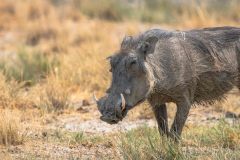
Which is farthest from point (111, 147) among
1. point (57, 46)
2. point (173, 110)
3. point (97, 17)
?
point (97, 17)

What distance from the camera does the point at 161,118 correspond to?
737 cm

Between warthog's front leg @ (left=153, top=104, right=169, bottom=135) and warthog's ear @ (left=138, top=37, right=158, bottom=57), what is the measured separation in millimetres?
815

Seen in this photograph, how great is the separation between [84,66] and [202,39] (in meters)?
3.87

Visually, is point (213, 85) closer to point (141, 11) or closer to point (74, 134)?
point (74, 134)

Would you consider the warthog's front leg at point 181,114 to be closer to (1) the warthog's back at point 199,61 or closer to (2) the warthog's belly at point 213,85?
(1) the warthog's back at point 199,61

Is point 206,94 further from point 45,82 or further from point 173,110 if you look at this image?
point 45,82

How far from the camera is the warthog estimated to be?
6418 millimetres

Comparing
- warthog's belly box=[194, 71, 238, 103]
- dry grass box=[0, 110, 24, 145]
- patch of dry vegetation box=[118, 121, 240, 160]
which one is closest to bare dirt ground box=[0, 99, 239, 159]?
dry grass box=[0, 110, 24, 145]

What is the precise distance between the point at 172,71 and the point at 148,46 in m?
0.40

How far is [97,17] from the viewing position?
58.0 ft

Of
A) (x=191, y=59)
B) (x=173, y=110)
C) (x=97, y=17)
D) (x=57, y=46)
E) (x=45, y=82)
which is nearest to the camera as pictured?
(x=191, y=59)

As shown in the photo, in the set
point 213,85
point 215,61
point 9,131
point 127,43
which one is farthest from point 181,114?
point 9,131

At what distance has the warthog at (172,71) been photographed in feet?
21.1

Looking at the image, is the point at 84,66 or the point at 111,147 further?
the point at 84,66
